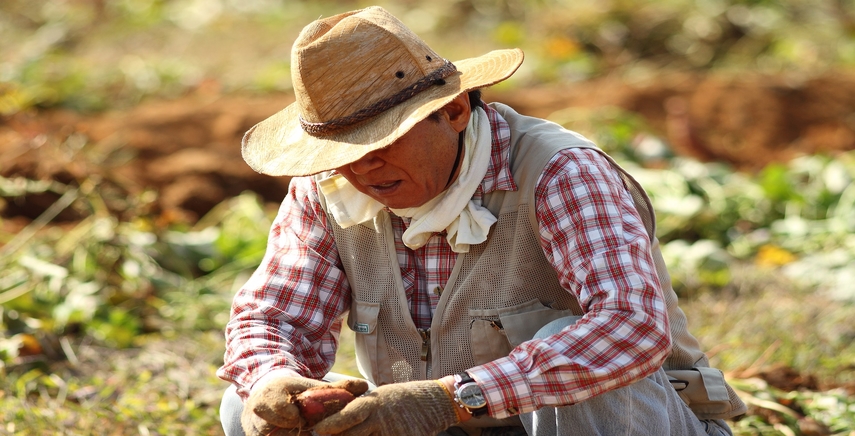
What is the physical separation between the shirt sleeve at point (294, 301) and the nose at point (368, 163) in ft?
0.92

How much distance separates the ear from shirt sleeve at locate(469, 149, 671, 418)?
285 millimetres

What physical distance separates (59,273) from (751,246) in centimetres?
300

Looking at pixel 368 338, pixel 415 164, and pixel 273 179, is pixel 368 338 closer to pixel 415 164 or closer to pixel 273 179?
pixel 415 164

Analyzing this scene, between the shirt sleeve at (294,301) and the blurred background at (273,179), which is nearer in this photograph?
the shirt sleeve at (294,301)

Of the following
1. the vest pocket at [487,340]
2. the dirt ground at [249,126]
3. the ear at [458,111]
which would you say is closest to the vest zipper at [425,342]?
the vest pocket at [487,340]

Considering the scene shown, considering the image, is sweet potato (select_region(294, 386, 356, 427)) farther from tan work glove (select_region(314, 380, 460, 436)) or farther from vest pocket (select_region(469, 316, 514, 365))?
vest pocket (select_region(469, 316, 514, 365))

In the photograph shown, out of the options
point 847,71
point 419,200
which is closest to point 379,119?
point 419,200

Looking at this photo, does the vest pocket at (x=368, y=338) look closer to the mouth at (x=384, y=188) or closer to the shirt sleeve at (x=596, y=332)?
the mouth at (x=384, y=188)

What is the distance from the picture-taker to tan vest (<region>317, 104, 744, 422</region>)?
2.02 m

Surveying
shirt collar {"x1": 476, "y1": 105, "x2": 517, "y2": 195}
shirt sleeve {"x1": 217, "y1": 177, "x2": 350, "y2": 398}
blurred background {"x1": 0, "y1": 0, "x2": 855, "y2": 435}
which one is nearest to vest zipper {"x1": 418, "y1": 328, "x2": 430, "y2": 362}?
shirt sleeve {"x1": 217, "y1": 177, "x2": 350, "y2": 398}

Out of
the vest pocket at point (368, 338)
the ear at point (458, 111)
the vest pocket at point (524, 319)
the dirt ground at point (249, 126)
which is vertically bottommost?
the dirt ground at point (249, 126)

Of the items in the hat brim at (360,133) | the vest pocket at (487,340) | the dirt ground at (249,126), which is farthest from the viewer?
the dirt ground at (249,126)

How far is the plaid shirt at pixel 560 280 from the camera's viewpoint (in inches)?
69.6

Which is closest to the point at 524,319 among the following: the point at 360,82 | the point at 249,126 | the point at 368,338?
the point at 368,338
